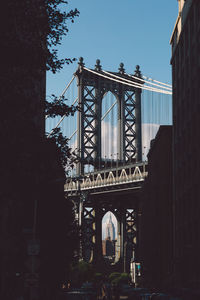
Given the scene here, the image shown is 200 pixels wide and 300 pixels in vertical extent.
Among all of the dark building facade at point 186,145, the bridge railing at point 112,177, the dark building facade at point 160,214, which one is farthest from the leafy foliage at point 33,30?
the bridge railing at point 112,177

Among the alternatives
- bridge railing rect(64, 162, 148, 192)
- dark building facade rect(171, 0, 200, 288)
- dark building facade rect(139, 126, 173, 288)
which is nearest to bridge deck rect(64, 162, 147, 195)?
bridge railing rect(64, 162, 148, 192)

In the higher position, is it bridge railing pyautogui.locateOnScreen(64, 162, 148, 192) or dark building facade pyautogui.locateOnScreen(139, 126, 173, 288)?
bridge railing pyautogui.locateOnScreen(64, 162, 148, 192)

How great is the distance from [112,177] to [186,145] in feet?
175

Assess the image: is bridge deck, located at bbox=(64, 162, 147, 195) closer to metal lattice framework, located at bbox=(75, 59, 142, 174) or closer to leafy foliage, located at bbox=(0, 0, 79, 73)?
metal lattice framework, located at bbox=(75, 59, 142, 174)

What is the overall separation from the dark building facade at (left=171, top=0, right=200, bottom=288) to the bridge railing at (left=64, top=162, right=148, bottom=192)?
37.4 m

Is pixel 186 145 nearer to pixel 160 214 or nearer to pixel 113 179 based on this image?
pixel 160 214

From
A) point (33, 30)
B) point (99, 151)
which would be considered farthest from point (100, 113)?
point (33, 30)

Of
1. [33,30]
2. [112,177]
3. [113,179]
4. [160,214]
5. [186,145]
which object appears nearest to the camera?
[33,30]

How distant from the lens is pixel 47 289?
45.9 metres

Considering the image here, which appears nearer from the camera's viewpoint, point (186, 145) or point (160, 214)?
point (186, 145)

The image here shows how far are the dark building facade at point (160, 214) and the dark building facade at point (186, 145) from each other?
507 cm

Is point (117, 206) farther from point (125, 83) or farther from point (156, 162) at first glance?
point (156, 162)

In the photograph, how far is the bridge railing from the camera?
113188mm

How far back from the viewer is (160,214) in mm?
82312
